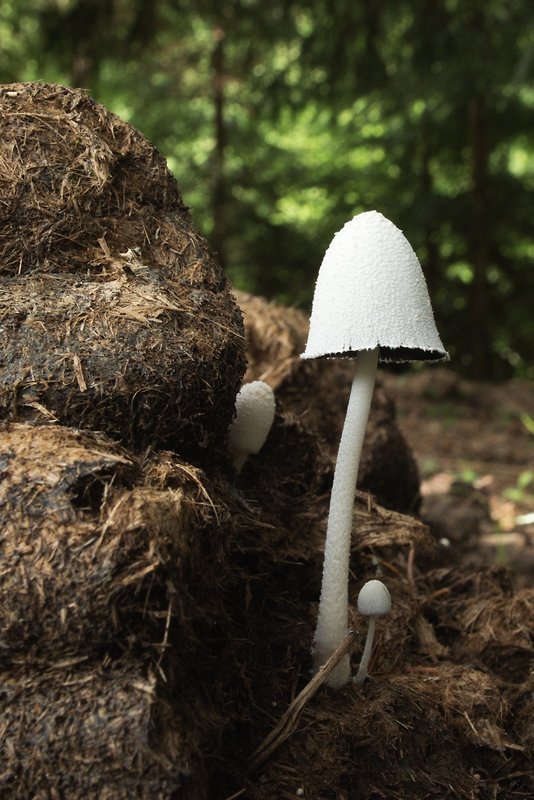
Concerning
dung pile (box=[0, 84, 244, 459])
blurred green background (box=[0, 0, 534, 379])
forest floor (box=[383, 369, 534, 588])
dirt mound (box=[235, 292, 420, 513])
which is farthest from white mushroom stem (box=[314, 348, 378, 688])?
blurred green background (box=[0, 0, 534, 379])

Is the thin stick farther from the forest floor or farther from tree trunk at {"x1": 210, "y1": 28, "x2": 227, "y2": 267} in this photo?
tree trunk at {"x1": 210, "y1": 28, "x2": 227, "y2": 267}

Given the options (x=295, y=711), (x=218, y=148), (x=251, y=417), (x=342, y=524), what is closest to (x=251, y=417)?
(x=251, y=417)

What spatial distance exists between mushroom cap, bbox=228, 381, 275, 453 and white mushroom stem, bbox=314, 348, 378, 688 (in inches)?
20.0

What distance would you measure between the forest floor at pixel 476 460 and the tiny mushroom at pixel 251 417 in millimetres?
2639

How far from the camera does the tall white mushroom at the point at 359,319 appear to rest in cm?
249

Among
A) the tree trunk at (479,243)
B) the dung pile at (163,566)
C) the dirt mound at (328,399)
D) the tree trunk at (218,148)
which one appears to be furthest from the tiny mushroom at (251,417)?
the tree trunk at (479,243)

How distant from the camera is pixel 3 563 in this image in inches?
81.8

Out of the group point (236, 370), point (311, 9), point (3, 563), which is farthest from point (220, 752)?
point (311, 9)

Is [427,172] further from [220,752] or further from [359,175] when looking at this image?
[220,752]

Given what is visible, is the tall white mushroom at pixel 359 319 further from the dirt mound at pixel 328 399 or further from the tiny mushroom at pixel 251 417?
the dirt mound at pixel 328 399

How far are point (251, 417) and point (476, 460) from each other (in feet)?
19.4

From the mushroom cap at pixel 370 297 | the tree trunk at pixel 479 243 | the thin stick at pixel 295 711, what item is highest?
the tree trunk at pixel 479 243

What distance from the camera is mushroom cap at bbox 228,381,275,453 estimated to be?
3.18m

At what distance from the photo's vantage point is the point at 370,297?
98.3 inches
